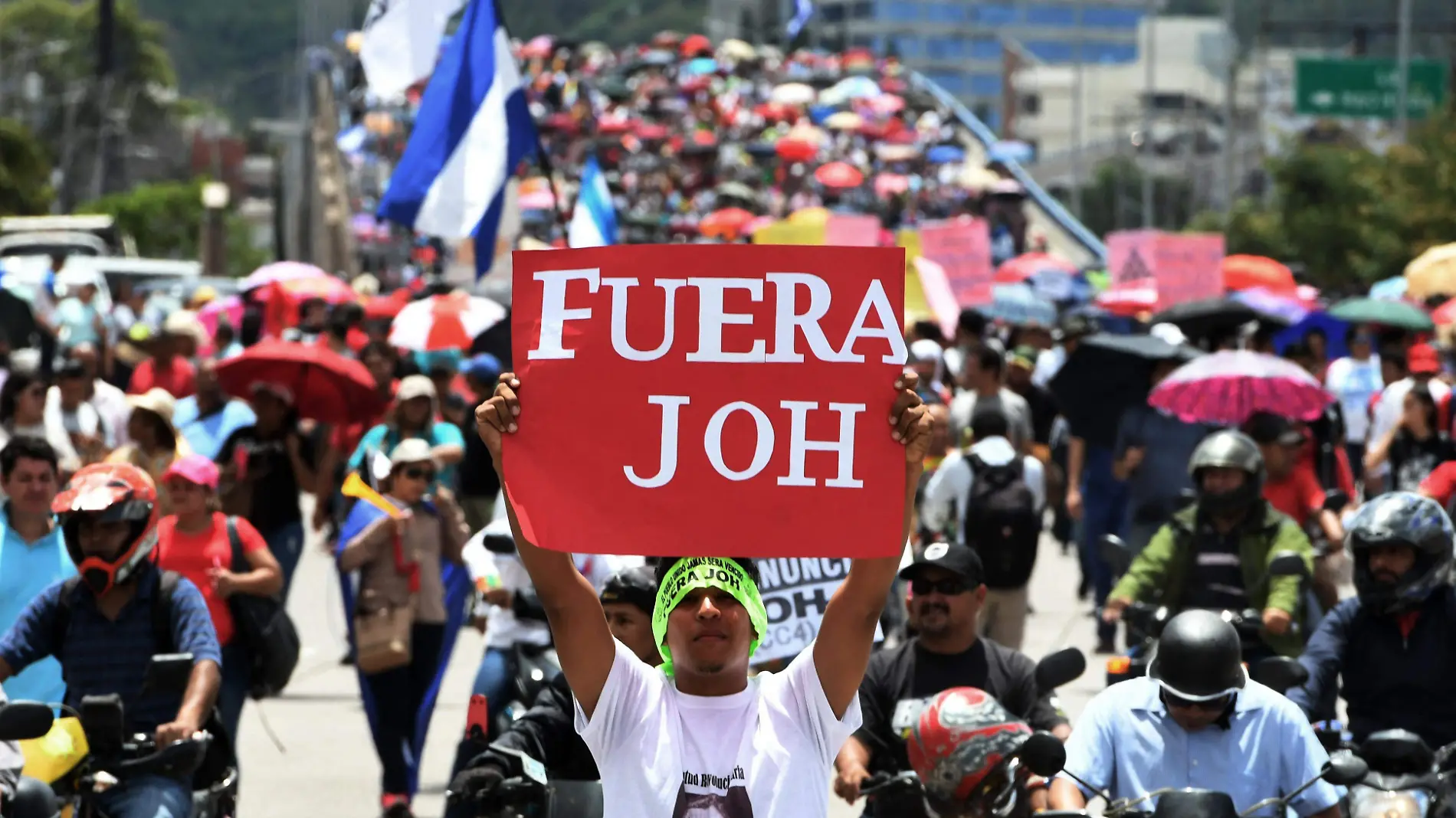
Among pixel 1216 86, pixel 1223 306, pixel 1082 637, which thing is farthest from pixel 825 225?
pixel 1216 86

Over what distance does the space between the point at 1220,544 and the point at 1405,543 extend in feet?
5.99

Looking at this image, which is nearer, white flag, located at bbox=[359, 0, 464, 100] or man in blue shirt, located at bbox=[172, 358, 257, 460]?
man in blue shirt, located at bbox=[172, 358, 257, 460]

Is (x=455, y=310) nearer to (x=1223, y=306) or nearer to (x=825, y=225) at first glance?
(x=1223, y=306)

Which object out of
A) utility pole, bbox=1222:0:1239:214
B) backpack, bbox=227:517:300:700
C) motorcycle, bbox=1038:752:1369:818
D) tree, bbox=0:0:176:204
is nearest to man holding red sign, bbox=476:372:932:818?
motorcycle, bbox=1038:752:1369:818

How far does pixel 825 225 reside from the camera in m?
24.4

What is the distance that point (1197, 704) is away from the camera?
21.5ft

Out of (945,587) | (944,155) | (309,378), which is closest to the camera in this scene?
(945,587)

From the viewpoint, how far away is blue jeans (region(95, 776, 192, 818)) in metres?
6.89

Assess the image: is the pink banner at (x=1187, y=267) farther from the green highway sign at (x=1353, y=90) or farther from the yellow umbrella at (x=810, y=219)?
the green highway sign at (x=1353, y=90)

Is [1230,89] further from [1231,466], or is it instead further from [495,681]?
[495,681]

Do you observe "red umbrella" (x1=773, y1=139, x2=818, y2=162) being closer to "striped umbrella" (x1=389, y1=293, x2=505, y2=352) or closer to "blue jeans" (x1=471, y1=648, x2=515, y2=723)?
"striped umbrella" (x1=389, y1=293, x2=505, y2=352)

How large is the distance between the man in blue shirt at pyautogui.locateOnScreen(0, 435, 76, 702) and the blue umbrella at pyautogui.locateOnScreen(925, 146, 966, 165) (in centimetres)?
5712

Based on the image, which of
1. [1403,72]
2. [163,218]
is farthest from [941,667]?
[163,218]

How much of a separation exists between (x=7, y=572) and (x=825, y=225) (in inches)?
644
